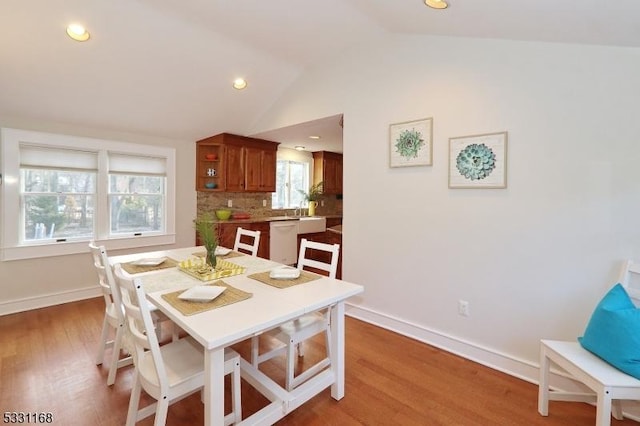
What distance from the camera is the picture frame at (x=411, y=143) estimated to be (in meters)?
2.72

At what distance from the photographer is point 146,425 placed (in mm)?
1708

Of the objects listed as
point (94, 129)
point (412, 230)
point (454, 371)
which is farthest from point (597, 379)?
point (94, 129)

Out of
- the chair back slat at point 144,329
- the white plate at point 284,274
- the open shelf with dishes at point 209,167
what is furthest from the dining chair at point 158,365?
the open shelf with dishes at point 209,167

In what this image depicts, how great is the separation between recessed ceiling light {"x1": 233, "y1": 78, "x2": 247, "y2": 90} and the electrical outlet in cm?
336

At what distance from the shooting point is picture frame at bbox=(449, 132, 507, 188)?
2.32 metres

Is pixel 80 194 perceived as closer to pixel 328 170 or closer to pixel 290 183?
pixel 290 183

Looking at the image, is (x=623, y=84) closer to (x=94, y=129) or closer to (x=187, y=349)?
(x=187, y=349)

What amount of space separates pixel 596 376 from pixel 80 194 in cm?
502

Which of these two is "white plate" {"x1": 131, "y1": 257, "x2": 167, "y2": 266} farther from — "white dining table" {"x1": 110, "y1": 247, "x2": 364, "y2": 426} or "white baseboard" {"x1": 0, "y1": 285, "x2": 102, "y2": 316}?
"white baseboard" {"x1": 0, "y1": 285, "x2": 102, "y2": 316}

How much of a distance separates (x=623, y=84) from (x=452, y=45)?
1196 millimetres

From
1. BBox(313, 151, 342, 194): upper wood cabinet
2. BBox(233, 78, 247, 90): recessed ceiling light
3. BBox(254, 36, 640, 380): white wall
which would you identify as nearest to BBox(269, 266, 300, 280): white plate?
BBox(254, 36, 640, 380): white wall

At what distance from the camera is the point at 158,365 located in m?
1.33

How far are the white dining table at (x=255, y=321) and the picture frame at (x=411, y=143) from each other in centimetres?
146

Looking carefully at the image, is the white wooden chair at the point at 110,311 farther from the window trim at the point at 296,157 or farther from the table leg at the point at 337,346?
the window trim at the point at 296,157
